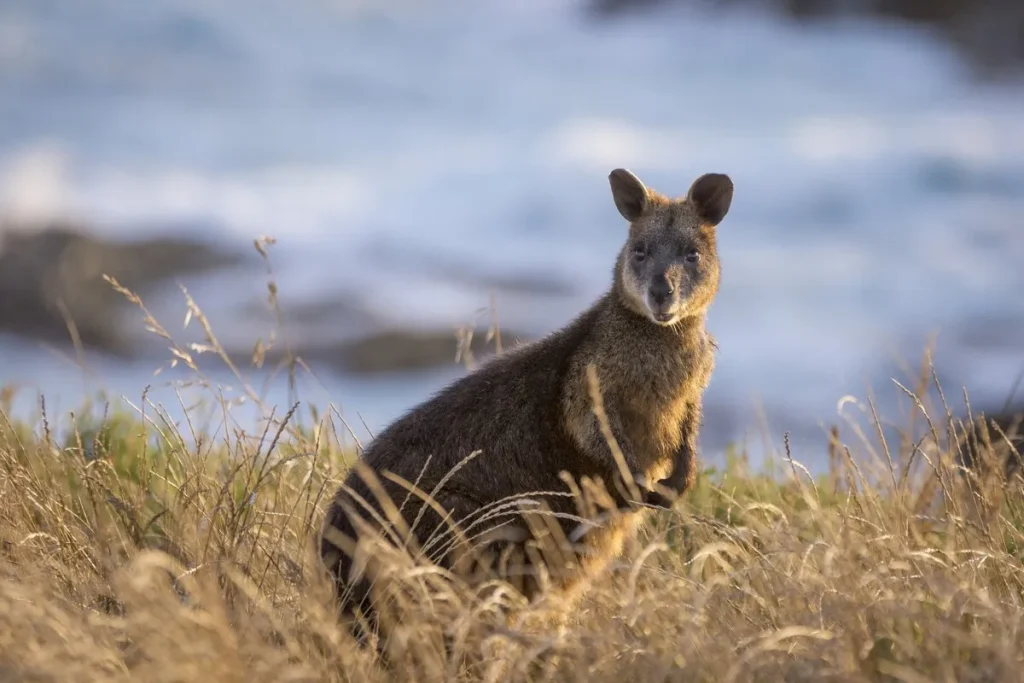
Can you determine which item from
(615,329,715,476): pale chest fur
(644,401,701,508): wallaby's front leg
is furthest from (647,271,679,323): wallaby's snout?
(644,401,701,508): wallaby's front leg

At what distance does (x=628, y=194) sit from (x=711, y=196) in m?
0.46

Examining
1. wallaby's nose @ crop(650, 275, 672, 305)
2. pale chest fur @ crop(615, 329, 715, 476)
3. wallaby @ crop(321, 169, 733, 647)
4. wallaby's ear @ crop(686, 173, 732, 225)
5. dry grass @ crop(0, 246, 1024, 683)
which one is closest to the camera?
dry grass @ crop(0, 246, 1024, 683)

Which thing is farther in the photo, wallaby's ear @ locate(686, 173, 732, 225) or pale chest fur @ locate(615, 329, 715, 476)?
wallaby's ear @ locate(686, 173, 732, 225)

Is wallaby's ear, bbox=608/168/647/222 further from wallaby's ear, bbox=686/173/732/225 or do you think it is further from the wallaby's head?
wallaby's ear, bbox=686/173/732/225

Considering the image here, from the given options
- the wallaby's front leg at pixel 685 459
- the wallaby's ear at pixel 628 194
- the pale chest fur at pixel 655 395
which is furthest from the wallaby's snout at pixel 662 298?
the wallaby's ear at pixel 628 194

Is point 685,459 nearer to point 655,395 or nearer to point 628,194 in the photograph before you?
point 655,395

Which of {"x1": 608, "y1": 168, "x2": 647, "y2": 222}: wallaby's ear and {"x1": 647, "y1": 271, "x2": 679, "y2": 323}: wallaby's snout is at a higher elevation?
{"x1": 608, "y1": 168, "x2": 647, "y2": 222}: wallaby's ear

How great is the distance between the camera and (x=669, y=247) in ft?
21.7

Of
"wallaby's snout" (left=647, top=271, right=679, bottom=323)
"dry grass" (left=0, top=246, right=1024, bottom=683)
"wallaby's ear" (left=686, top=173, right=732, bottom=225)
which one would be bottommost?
"dry grass" (left=0, top=246, right=1024, bottom=683)

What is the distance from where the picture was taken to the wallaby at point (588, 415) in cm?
571

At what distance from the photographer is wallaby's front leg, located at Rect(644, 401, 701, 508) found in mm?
6398

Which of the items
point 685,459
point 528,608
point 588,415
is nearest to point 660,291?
point 588,415

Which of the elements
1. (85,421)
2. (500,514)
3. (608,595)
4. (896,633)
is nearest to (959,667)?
(896,633)

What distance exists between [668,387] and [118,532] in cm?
281
